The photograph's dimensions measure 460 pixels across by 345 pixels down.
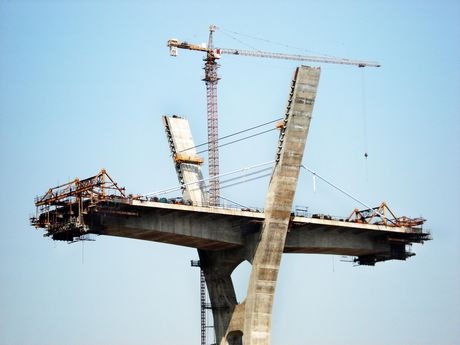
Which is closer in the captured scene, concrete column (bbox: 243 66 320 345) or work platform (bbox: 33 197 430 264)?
work platform (bbox: 33 197 430 264)

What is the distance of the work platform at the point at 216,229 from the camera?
384ft

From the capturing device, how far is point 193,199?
134 m

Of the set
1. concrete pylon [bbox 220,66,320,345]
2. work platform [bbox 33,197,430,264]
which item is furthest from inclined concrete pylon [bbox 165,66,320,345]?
work platform [bbox 33,197,430,264]

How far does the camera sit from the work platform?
384 feet

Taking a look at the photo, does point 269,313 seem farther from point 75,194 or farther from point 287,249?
point 75,194

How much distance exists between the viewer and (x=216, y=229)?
413 feet

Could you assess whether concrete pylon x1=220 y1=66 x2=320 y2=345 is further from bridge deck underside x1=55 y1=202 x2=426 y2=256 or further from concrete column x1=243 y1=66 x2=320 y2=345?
bridge deck underside x1=55 y1=202 x2=426 y2=256

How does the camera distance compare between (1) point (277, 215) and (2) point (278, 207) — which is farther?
(1) point (277, 215)

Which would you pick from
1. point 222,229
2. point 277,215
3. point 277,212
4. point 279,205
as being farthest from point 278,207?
point 222,229

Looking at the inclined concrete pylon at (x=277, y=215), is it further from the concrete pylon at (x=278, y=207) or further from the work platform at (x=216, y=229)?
the work platform at (x=216, y=229)

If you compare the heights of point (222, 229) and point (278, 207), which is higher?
point (278, 207)

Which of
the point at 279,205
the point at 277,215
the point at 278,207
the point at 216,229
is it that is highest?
the point at 279,205

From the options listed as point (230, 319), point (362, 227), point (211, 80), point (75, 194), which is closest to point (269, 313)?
point (230, 319)

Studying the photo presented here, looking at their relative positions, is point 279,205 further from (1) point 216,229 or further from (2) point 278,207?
(1) point 216,229
